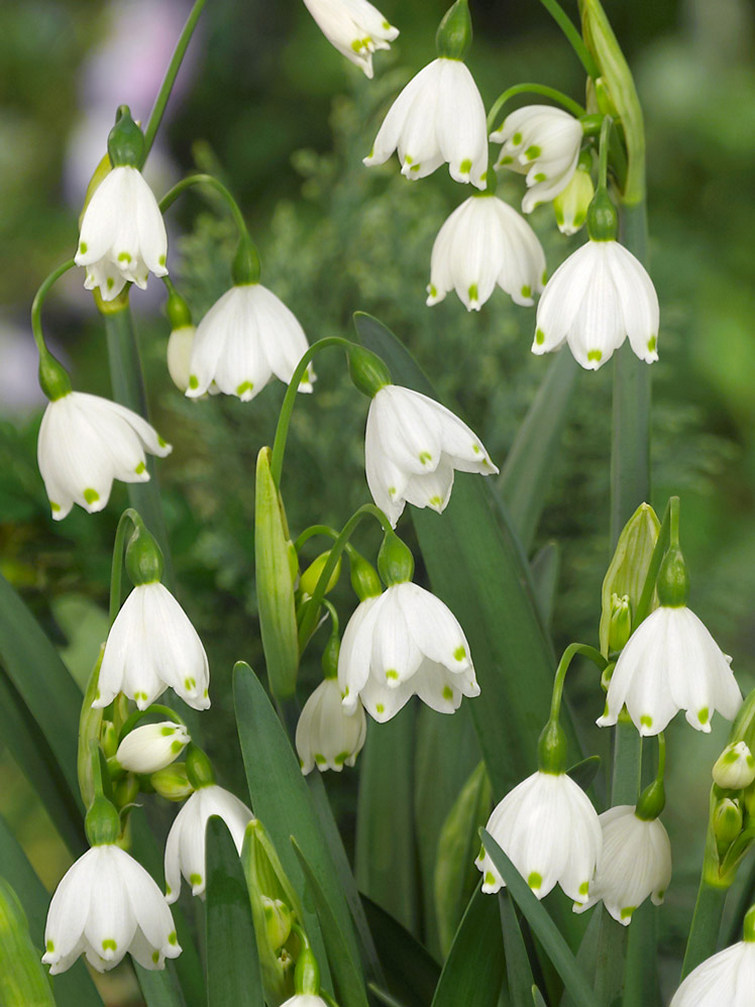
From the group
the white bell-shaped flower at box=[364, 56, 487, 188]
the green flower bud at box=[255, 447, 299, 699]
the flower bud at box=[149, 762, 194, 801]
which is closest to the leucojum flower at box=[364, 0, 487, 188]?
the white bell-shaped flower at box=[364, 56, 487, 188]

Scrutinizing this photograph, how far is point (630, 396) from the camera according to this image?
1.67 ft

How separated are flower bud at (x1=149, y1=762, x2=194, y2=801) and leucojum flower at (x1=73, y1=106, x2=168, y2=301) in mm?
177

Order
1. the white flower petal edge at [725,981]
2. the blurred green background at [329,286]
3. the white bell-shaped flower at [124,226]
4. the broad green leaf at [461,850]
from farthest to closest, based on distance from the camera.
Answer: the blurred green background at [329,286] < the broad green leaf at [461,850] < the white bell-shaped flower at [124,226] < the white flower petal edge at [725,981]

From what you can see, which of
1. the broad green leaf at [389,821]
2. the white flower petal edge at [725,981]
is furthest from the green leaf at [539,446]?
the white flower petal edge at [725,981]

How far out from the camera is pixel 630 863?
15.5 inches

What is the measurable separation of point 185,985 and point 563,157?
394 millimetres

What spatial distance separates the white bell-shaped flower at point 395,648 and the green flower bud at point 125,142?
0.61 feet

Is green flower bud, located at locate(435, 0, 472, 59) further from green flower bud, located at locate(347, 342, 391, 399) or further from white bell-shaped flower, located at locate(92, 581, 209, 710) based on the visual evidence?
white bell-shaped flower, located at locate(92, 581, 209, 710)

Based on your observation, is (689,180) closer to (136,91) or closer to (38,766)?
(136,91)

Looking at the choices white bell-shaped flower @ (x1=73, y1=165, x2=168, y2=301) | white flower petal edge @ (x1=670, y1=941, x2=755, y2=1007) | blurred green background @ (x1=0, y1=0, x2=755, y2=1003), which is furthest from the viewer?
blurred green background @ (x1=0, y1=0, x2=755, y2=1003)

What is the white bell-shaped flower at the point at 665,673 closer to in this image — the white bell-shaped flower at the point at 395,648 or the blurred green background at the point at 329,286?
the white bell-shaped flower at the point at 395,648

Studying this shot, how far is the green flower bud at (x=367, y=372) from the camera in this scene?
0.43 meters

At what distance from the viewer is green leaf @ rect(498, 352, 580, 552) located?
→ 65 cm

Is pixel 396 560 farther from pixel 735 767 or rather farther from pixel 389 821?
pixel 389 821
